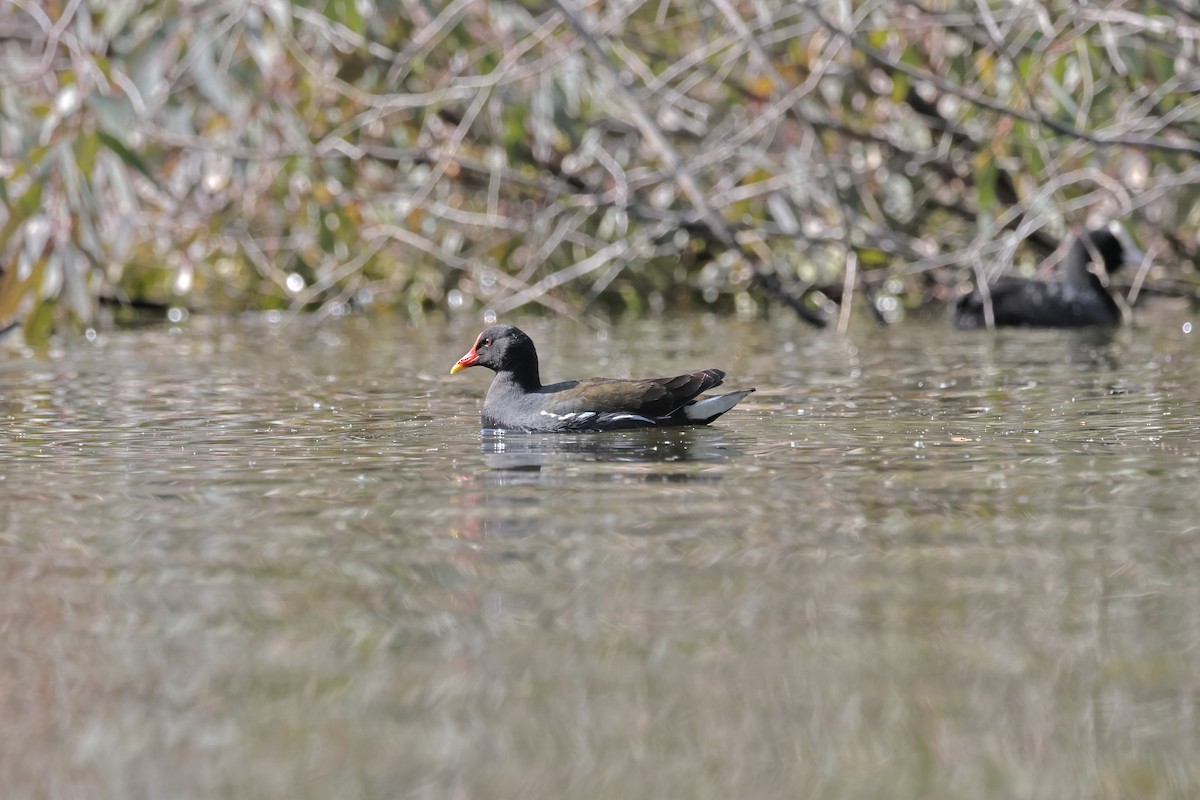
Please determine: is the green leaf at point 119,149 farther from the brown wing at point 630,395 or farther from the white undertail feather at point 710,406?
the white undertail feather at point 710,406

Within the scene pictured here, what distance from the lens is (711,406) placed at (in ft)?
25.6

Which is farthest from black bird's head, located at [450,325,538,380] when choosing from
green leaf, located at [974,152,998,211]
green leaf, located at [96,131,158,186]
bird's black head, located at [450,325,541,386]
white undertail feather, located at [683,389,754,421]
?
green leaf, located at [974,152,998,211]

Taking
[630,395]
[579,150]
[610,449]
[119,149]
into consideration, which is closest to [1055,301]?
[579,150]

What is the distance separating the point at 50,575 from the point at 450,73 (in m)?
8.80

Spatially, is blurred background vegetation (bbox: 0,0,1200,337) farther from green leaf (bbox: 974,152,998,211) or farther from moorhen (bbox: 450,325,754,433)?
moorhen (bbox: 450,325,754,433)

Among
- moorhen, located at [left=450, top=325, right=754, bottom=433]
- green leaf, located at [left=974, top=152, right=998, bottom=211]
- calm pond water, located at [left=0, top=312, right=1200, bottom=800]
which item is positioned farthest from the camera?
green leaf, located at [left=974, top=152, right=998, bottom=211]

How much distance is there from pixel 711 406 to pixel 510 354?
996 mm

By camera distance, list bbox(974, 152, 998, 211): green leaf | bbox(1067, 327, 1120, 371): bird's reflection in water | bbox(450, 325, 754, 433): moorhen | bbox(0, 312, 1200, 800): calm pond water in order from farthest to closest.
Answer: bbox(974, 152, 998, 211): green leaf → bbox(1067, 327, 1120, 371): bird's reflection in water → bbox(450, 325, 754, 433): moorhen → bbox(0, 312, 1200, 800): calm pond water

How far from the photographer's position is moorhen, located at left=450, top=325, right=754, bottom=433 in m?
7.76

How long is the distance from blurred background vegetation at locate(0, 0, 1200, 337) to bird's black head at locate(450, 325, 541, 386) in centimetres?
300

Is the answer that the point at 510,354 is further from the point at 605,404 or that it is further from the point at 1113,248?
the point at 1113,248

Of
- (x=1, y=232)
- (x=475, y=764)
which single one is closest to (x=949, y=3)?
(x=1, y=232)

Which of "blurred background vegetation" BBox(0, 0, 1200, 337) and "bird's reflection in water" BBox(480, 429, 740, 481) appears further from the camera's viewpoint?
"blurred background vegetation" BBox(0, 0, 1200, 337)

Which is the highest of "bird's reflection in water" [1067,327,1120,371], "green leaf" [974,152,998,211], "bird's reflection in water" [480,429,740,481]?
"green leaf" [974,152,998,211]
